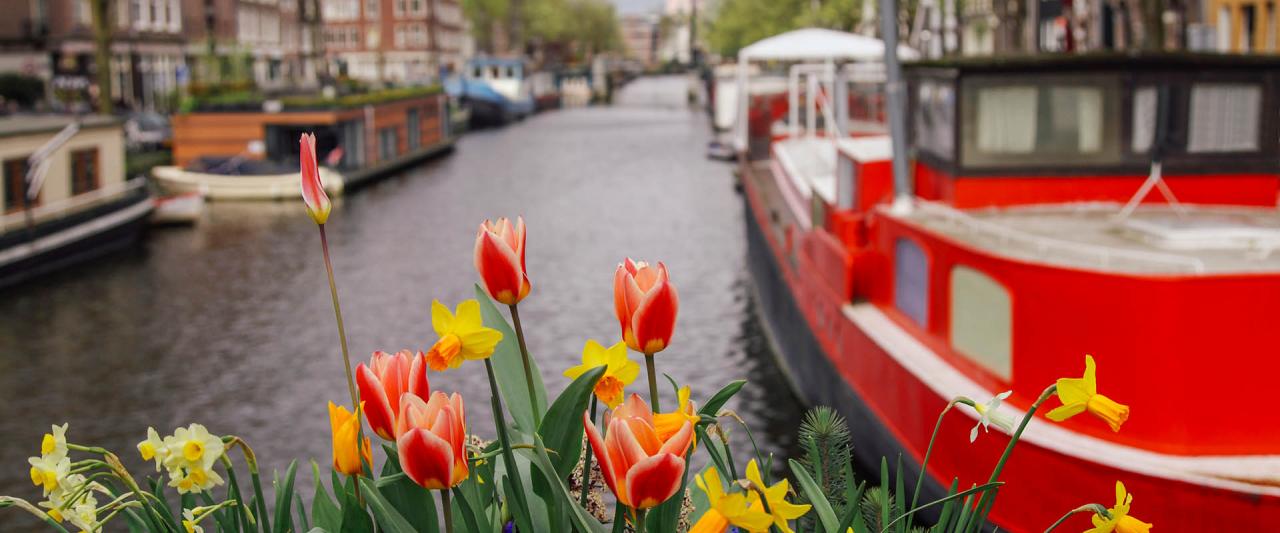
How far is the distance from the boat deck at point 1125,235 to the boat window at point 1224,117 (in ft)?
1.47

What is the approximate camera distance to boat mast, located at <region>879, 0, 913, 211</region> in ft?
37.9

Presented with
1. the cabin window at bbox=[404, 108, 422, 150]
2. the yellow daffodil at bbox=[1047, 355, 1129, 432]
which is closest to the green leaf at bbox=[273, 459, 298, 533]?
the yellow daffodil at bbox=[1047, 355, 1129, 432]

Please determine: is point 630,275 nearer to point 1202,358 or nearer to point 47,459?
point 47,459

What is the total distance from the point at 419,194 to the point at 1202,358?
32.8 metres

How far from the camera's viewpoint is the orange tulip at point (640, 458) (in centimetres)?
242

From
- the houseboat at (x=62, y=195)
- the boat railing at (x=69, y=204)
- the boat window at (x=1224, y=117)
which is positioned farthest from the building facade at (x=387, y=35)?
the boat window at (x=1224, y=117)

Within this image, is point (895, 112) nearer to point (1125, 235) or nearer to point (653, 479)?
point (1125, 235)

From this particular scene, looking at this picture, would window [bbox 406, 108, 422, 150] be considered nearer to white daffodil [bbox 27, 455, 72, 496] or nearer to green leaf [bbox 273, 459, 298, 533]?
green leaf [bbox 273, 459, 298, 533]

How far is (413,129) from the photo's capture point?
166 ft

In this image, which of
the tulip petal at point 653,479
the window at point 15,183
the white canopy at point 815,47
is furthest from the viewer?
the window at point 15,183

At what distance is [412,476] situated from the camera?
253cm

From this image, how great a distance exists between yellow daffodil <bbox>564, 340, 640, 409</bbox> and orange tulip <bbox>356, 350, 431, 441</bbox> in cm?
29

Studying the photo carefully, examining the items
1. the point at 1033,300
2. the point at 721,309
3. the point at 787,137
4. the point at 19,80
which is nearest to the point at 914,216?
the point at 1033,300

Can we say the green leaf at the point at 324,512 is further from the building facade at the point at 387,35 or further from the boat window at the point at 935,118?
the building facade at the point at 387,35
